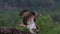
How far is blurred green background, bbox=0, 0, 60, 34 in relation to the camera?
1.05 metres

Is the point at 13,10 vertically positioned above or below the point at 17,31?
above

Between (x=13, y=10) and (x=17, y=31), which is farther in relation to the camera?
(x=13, y=10)

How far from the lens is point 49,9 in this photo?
114 centimetres

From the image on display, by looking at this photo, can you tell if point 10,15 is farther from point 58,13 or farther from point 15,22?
point 58,13

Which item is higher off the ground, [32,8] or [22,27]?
[32,8]

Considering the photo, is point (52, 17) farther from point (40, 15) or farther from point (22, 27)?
point (22, 27)

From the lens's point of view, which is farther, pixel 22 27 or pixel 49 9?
pixel 49 9

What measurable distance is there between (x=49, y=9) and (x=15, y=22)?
21 cm

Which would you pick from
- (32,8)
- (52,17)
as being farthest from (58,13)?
(32,8)

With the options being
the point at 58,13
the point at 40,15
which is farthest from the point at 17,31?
the point at 58,13

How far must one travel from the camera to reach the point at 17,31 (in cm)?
101

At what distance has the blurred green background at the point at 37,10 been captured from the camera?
1.05 meters

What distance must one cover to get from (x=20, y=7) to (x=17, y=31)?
18cm

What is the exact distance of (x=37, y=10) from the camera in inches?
43.7
